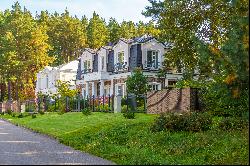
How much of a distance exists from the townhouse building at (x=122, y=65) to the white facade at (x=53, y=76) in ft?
33.4

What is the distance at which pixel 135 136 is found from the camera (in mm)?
15891

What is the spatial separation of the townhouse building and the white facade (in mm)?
10187

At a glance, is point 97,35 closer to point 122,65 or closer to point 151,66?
point 122,65

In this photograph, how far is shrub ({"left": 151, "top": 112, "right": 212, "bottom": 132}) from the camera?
15562 mm

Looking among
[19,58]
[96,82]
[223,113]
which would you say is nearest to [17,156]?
[223,113]

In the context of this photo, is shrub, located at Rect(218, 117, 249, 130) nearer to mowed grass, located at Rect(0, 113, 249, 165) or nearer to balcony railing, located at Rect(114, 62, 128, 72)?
mowed grass, located at Rect(0, 113, 249, 165)

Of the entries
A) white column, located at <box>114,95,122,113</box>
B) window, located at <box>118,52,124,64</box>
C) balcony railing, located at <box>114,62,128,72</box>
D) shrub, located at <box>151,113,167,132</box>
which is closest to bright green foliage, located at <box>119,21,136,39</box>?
window, located at <box>118,52,124,64</box>

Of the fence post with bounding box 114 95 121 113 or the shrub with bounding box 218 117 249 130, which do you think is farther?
the fence post with bounding box 114 95 121 113

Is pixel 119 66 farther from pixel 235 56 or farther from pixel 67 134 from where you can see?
pixel 235 56

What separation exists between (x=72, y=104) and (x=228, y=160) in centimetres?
2715

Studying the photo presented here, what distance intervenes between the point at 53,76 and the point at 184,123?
48873mm

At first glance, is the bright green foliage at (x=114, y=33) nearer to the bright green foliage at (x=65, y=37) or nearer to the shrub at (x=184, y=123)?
the bright green foliage at (x=65, y=37)

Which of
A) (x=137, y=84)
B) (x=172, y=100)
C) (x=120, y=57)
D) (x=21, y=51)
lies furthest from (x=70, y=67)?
(x=172, y=100)

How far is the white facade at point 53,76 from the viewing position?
6200 cm
